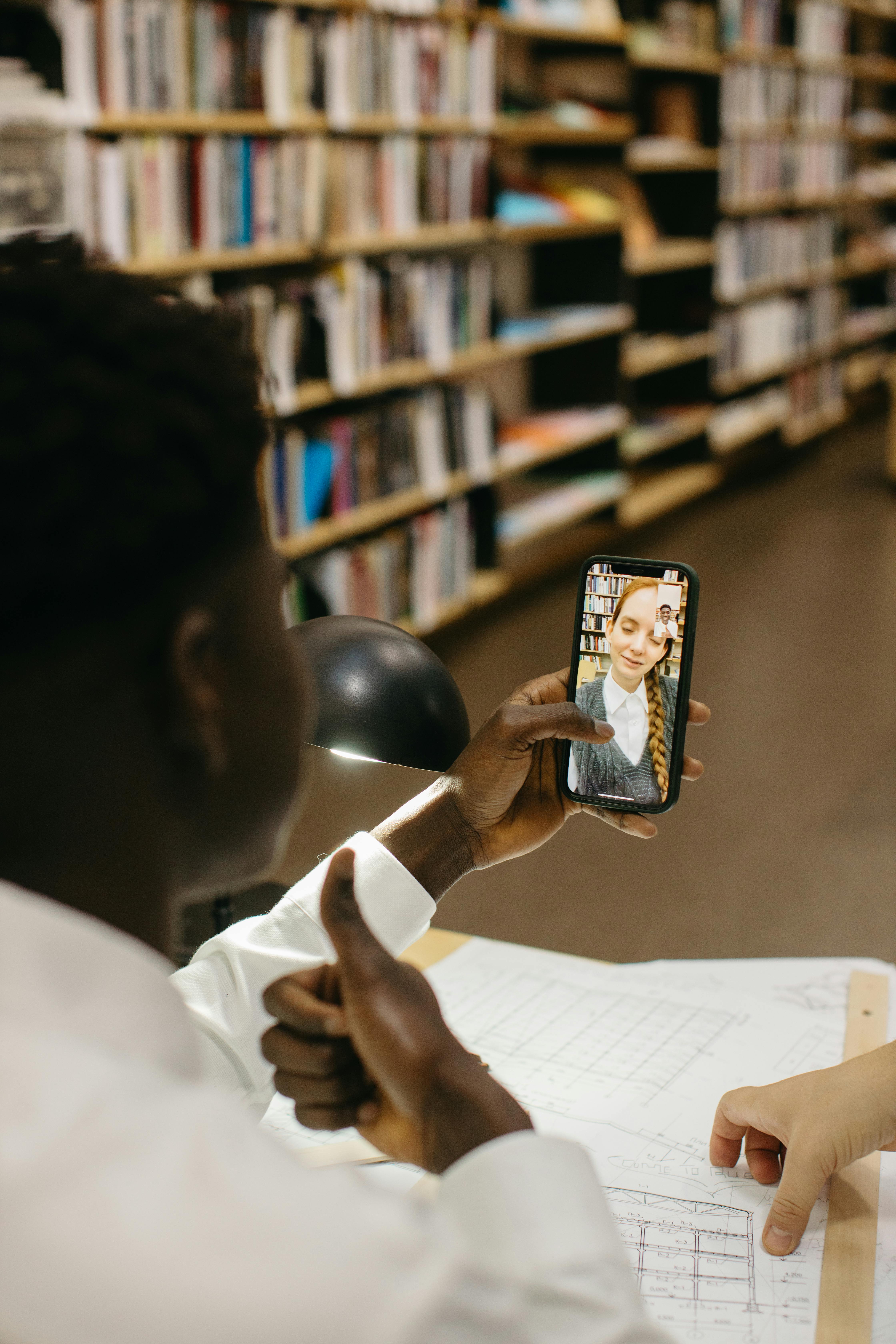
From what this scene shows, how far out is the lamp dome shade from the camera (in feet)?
A: 3.37

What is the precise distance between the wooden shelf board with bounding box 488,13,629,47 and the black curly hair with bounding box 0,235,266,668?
4142 mm

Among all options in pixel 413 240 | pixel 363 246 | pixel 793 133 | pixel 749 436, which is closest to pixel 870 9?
pixel 793 133

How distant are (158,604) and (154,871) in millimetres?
133

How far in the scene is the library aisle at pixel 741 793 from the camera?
2820 millimetres

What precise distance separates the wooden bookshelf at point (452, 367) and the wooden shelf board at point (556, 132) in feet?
2.22

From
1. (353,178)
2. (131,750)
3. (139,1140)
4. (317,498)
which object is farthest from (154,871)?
(353,178)

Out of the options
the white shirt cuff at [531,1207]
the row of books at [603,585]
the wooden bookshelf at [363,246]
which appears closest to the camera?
the white shirt cuff at [531,1207]

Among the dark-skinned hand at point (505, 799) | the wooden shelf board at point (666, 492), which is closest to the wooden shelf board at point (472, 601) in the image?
the wooden shelf board at point (666, 492)

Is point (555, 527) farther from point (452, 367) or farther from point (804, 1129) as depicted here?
point (804, 1129)

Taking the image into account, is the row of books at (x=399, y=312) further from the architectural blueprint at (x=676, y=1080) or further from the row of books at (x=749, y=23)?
the architectural blueprint at (x=676, y=1080)

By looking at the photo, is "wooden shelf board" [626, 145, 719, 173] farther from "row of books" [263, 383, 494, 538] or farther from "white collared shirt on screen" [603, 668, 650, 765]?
"white collared shirt on screen" [603, 668, 650, 765]

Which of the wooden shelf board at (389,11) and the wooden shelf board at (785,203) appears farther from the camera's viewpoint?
the wooden shelf board at (785,203)

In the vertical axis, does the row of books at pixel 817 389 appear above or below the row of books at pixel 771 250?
below

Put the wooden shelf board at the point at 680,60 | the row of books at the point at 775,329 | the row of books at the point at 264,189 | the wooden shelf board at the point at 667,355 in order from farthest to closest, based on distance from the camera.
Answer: the row of books at the point at 775,329 < the wooden shelf board at the point at 667,355 < the wooden shelf board at the point at 680,60 < the row of books at the point at 264,189
